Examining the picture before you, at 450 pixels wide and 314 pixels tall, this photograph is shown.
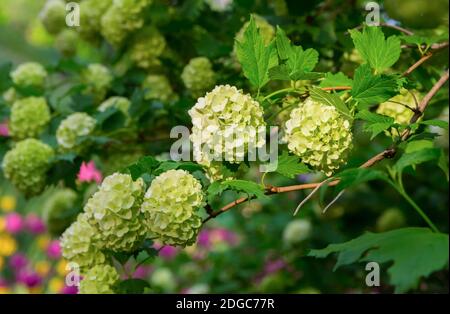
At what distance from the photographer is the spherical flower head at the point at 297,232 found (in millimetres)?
2389

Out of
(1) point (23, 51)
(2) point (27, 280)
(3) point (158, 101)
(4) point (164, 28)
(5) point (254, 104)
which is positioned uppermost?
(1) point (23, 51)

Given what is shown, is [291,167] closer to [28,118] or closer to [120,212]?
[120,212]

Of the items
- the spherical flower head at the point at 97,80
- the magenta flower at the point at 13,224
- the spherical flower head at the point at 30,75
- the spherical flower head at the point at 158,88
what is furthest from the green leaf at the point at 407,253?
the magenta flower at the point at 13,224

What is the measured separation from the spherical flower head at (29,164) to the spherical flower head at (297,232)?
1.01m

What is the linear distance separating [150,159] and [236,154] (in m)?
0.16

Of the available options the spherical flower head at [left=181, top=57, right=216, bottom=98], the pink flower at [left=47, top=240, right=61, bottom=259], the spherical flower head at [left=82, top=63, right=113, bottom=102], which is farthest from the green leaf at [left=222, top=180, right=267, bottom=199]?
the pink flower at [left=47, top=240, right=61, bottom=259]

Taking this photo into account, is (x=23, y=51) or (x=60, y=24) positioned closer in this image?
(x=60, y=24)

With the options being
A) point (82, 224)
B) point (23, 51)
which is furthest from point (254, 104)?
point (23, 51)

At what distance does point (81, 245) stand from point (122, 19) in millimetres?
755

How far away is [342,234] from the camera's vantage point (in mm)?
2453

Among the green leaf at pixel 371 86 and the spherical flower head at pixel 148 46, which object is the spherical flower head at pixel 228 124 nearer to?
Answer: the green leaf at pixel 371 86

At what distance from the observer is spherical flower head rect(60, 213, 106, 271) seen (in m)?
1.18
